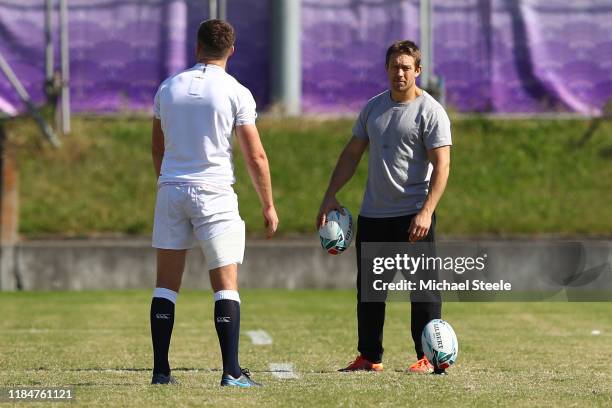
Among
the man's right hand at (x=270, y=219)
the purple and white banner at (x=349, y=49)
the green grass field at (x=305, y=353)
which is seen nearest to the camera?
the green grass field at (x=305, y=353)

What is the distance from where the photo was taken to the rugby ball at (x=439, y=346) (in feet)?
28.7

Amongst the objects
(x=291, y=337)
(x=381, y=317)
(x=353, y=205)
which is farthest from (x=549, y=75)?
(x=381, y=317)

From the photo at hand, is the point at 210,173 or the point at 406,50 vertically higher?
the point at 406,50

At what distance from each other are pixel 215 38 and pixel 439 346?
247cm

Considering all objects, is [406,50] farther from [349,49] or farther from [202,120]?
[349,49]

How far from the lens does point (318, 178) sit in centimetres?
2194

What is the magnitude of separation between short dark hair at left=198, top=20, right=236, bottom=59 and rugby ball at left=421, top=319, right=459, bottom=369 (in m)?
2.34

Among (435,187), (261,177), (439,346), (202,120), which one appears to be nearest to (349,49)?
(435,187)

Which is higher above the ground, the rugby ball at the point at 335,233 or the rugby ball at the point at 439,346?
the rugby ball at the point at 335,233

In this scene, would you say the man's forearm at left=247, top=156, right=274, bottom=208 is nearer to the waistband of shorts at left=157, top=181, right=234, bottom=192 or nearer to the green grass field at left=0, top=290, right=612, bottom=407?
the waistband of shorts at left=157, top=181, right=234, bottom=192

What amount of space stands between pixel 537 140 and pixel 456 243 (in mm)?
3877

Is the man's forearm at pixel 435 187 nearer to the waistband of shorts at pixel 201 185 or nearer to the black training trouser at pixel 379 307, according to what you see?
the black training trouser at pixel 379 307

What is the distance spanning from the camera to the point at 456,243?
19.8m

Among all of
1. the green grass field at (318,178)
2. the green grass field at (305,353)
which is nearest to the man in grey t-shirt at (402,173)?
the green grass field at (305,353)
